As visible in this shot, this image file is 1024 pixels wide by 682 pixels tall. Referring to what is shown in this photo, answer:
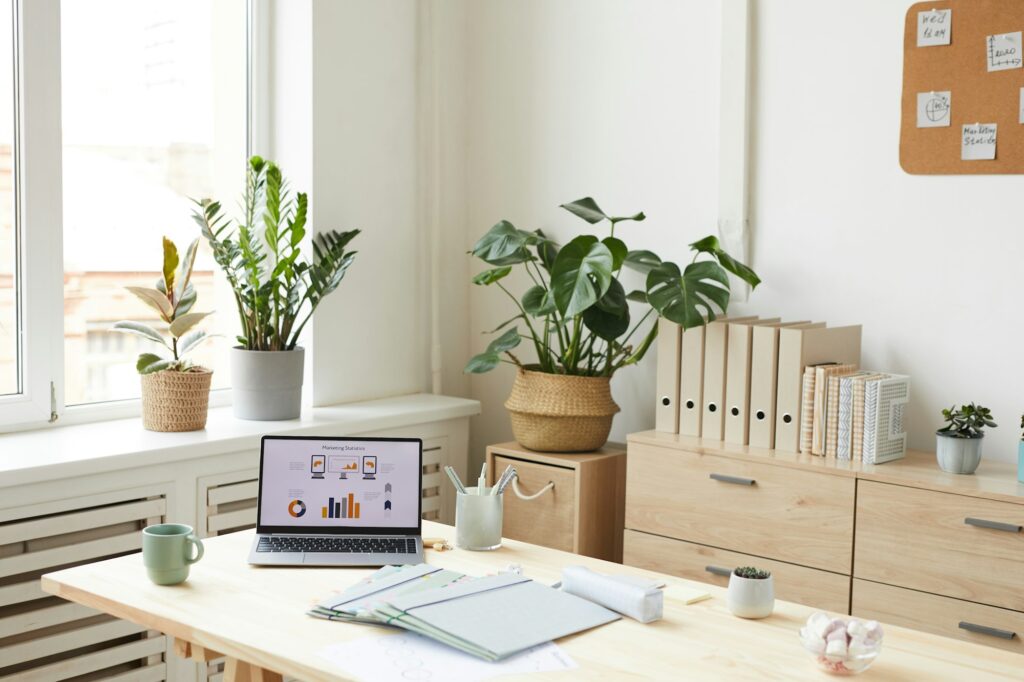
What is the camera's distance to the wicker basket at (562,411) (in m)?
3.32

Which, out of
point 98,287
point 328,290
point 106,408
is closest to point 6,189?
point 98,287

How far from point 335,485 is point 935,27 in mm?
2051

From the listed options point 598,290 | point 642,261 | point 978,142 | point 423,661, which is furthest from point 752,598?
point 978,142

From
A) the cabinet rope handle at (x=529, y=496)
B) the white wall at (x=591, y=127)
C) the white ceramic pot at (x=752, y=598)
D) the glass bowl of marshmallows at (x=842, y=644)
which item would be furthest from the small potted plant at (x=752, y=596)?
the white wall at (x=591, y=127)

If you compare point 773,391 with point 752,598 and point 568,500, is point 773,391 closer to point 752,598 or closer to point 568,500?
point 568,500

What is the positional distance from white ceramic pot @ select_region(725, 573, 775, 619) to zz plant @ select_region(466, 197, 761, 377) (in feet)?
4.00

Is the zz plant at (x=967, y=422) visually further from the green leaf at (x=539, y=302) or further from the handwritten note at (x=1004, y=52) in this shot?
the green leaf at (x=539, y=302)

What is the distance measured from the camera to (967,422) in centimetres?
275

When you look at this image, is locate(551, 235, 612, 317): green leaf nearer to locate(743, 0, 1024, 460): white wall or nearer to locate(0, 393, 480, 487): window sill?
locate(743, 0, 1024, 460): white wall

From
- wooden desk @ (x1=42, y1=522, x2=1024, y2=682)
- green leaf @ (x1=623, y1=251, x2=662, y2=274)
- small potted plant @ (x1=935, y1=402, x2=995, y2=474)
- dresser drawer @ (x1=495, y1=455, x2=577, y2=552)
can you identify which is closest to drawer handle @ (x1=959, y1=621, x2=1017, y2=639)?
small potted plant @ (x1=935, y1=402, x2=995, y2=474)

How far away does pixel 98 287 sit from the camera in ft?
10.9

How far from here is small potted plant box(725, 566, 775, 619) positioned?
1850mm

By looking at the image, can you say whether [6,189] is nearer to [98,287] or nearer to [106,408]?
[98,287]

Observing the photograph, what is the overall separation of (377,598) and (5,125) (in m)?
1.99
